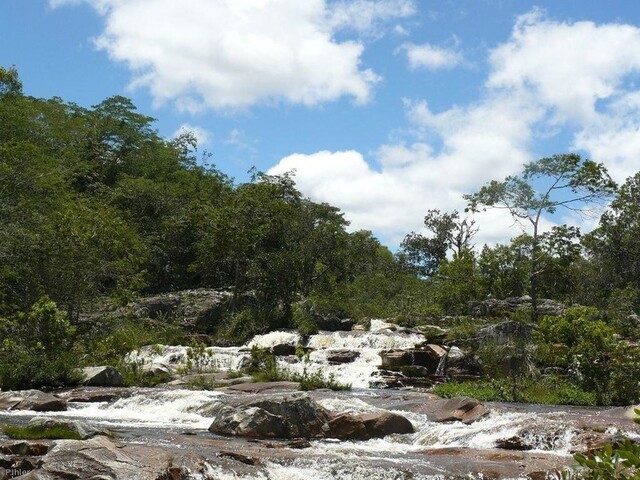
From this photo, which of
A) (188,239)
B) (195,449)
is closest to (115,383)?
(195,449)

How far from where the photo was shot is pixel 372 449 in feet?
36.7

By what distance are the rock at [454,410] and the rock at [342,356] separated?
368 inches

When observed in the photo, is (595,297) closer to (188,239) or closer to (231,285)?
(231,285)

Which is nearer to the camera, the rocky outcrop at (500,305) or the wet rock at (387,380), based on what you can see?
the wet rock at (387,380)

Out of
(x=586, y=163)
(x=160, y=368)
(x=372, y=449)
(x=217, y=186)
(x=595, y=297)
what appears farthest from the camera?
(x=217, y=186)

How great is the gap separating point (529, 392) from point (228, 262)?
22.5m

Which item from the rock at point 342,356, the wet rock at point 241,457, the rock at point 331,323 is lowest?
the wet rock at point 241,457

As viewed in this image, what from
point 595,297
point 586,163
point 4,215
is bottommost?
point 595,297

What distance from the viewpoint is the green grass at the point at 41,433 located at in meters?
9.86

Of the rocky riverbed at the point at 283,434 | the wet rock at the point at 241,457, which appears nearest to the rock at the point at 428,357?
the rocky riverbed at the point at 283,434

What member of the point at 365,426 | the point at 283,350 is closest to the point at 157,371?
the point at 283,350

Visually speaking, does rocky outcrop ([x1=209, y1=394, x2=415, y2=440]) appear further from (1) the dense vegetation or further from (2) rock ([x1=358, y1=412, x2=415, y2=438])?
(1) the dense vegetation

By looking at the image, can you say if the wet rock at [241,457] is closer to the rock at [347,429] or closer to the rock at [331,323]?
the rock at [347,429]

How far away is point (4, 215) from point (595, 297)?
28.3 metres
